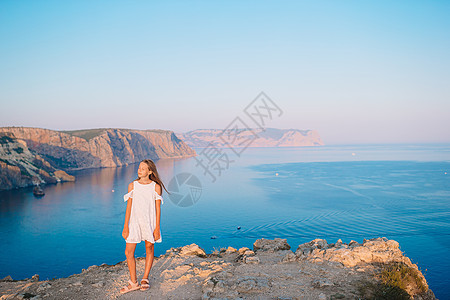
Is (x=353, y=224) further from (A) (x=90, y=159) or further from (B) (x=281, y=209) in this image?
(A) (x=90, y=159)

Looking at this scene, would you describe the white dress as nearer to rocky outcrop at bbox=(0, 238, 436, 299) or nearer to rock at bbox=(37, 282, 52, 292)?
rocky outcrop at bbox=(0, 238, 436, 299)

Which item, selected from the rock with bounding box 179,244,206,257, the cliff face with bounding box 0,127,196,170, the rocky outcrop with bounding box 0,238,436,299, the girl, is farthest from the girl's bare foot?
the cliff face with bounding box 0,127,196,170

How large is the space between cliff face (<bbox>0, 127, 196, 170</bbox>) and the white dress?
10529 cm

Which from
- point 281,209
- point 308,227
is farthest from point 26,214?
point 308,227

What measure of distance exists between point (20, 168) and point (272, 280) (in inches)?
3278

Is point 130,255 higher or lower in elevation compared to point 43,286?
higher

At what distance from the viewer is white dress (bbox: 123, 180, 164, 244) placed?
17.2 ft

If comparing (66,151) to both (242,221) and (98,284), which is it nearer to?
(242,221)

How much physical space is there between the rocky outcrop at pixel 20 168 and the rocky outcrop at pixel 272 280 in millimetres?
74001

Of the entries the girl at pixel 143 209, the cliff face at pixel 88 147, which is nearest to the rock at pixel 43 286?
the girl at pixel 143 209

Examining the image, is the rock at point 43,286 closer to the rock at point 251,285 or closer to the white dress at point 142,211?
the white dress at point 142,211

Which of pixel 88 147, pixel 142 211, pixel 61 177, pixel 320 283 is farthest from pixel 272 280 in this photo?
pixel 88 147

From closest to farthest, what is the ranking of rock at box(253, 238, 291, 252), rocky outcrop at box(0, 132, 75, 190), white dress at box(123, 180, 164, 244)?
white dress at box(123, 180, 164, 244)
rock at box(253, 238, 291, 252)
rocky outcrop at box(0, 132, 75, 190)

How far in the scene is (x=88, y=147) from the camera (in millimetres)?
117625
